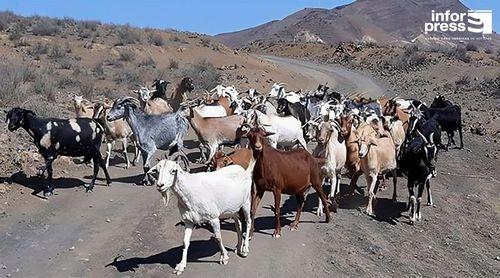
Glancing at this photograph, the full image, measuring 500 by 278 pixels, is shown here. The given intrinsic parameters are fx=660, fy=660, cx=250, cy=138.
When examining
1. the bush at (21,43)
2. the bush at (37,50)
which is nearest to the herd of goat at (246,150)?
the bush at (37,50)

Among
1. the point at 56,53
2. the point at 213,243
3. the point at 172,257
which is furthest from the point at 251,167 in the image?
the point at 56,53

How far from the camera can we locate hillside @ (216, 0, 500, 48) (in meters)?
96.9

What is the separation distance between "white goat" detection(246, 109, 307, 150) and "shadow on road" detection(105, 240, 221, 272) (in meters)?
4.55

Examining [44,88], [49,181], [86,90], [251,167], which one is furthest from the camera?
[86,90]

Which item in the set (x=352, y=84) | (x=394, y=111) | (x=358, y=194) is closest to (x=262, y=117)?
(x=358, y=194)

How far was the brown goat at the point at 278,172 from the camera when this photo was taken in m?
10.4

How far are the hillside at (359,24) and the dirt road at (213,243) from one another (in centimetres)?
7259

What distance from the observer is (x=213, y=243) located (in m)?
10.4

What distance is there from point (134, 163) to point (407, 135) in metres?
6.81

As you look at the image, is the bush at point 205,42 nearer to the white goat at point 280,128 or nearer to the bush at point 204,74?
the bush at point 204,74

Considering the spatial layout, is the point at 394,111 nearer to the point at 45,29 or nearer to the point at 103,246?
the point at 103,246

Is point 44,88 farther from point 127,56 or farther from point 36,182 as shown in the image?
point 127,56

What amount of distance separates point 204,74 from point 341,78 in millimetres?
10725

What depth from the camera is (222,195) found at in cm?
908
